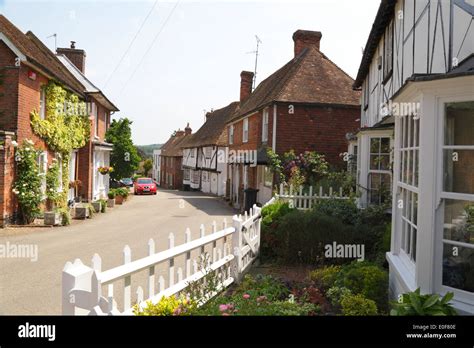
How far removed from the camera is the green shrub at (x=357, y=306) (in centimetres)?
484

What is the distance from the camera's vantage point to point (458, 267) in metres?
4.04

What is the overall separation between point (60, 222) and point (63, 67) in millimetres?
9704

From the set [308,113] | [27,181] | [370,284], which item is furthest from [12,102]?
[370,284]

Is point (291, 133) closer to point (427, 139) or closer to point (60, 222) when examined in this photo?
point (60, 222)

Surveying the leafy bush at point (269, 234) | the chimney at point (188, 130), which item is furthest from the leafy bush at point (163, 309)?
the chimney at point (188, 130)

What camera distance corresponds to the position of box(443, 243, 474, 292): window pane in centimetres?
396

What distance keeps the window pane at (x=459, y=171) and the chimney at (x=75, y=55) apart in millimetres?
22041

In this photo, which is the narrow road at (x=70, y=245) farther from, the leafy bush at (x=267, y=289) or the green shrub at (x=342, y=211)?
the green shrub at (x=342, y=211)

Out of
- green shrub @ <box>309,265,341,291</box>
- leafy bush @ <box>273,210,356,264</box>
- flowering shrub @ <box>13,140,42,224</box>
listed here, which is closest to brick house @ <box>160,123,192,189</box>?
flowering shrub @ <box>13,140,42,224</box>

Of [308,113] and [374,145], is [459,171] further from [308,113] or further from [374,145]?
[308,113]

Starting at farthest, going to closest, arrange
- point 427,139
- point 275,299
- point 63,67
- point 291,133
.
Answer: point 63,67 → point 291,133 → point 275,299 → point 427,139

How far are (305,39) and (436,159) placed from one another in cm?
1835

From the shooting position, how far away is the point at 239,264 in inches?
281
